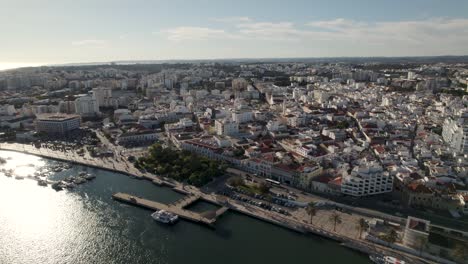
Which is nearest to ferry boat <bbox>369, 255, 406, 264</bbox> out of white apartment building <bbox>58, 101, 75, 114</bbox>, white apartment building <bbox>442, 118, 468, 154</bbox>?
white apartment building <bbox>442, 118, 468, 154</bbox>

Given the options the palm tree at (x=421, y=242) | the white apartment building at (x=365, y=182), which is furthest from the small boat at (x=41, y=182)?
the palm tree at (x=421, y=242)

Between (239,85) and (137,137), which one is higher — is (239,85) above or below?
above

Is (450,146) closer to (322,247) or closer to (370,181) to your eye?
(370,181)

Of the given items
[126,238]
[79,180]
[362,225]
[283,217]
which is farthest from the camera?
[79,180]

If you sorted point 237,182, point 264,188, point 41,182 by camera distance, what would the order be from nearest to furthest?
1. point 264,188
2. point 237,182
3. point 41,182

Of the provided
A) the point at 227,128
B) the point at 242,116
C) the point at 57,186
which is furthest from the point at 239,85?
the point at 57,186

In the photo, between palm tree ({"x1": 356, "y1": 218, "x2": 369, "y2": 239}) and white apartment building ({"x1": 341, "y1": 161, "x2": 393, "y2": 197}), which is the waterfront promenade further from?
white apartment building ({"x1": 341, "y1": 161, "x2": 393, "y2": 197})

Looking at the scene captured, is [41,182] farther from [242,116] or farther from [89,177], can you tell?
[242,116]
